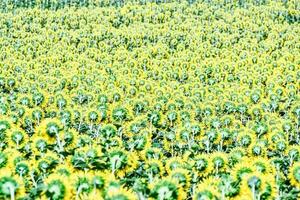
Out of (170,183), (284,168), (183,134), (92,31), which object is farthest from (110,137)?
(92,31)

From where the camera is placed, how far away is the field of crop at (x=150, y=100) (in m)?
5.17

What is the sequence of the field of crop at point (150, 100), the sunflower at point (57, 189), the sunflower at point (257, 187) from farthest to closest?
1. the field of crop at point (150, 100)
2. the sunflower at point (257, 187)
3. the sunflower at point (57, 189)

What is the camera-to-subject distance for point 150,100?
16609 mm

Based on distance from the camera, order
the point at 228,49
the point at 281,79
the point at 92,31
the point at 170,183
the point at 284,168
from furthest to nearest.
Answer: the point at 92,31 → the point at 228,49 → the point at 281,79 → the point at 284,168 → the point at 170,183

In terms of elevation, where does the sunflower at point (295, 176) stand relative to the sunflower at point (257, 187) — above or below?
below

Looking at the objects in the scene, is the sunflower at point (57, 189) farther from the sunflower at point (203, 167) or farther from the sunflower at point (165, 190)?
the sunflower at point (203, 167)

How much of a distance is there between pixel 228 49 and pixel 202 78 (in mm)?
8409

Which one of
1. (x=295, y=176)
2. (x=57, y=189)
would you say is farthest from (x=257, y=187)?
(x=57, y=189)

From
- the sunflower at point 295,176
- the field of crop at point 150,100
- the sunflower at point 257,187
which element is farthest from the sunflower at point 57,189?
the sunflower at point 295,176

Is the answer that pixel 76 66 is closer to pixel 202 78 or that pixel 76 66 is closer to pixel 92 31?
pixel 202 78

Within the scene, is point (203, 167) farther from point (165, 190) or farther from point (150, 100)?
point (150, 100)

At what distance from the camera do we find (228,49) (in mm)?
33156

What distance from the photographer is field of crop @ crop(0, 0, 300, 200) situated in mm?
5168

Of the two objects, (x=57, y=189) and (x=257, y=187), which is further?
(x=257, y=187)
